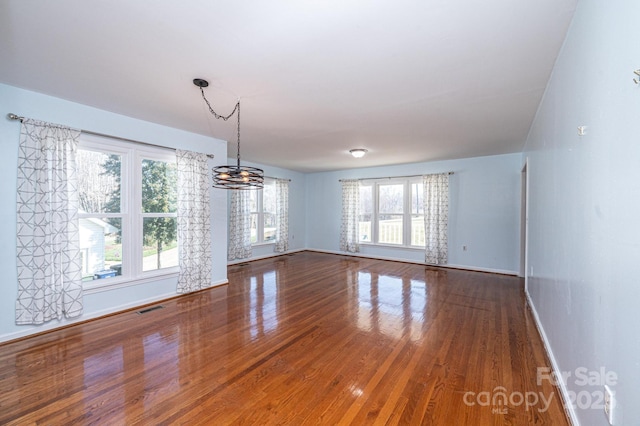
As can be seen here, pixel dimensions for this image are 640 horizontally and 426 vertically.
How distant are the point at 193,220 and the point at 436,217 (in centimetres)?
501

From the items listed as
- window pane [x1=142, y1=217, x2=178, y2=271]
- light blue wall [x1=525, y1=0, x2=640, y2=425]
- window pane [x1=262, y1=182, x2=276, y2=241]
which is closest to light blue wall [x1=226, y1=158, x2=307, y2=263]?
window pane [x1=262, y1=182, x2=276, y2=241]

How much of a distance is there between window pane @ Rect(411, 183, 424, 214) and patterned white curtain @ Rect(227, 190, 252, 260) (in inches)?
159

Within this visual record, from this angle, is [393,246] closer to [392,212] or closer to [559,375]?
[392,212]

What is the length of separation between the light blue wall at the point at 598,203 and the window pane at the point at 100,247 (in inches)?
180

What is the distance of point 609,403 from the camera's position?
3.76 ft

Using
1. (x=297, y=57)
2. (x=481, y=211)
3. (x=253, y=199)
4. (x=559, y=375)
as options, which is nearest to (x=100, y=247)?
(x=297, y=57)

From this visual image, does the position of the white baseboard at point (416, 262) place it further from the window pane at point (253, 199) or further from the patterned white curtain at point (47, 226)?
the patterned white curtain at point (47, 226)

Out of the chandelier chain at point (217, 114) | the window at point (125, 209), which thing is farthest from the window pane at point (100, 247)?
the chandelier chain at point (217, 114)

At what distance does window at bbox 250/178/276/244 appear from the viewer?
7016 mm

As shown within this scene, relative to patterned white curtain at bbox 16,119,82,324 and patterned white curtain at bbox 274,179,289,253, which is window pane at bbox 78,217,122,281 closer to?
patterned white curtain at bbox 16,119,82,324

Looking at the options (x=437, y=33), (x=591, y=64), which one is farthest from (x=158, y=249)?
(x=591, y=64)

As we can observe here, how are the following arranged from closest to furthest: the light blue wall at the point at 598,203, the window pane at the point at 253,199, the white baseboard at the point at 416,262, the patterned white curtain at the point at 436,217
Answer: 1. the light blue wall at the point at 598,203
2. the white baseboard at the point at 416,262
3. the patterned white curtain at the point at 436,217
4. the window pane at the point at 253,199

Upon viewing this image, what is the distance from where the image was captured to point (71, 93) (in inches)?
113

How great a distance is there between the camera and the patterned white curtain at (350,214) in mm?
7449
